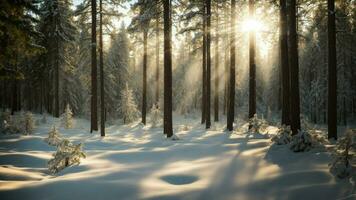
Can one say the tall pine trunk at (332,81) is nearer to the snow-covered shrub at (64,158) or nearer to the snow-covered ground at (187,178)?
the snow-covered ground at (187,178)

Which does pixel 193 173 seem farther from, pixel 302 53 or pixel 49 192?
pixel 302 53

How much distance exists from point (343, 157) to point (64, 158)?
6.51m

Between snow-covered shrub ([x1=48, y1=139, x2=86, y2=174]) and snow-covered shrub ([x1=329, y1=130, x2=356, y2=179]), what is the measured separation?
6.13 m

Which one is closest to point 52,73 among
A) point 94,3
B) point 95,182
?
point 94,3

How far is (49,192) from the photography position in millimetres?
5691

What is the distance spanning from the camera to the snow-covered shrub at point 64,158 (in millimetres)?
7934

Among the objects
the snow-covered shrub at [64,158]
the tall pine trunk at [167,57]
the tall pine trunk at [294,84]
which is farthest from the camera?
the tall pine trunk at [167,57]

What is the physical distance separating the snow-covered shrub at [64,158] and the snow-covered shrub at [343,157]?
6.13 metres

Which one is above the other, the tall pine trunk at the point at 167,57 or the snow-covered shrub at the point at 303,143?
the tall pine trunk at the point at 167,57

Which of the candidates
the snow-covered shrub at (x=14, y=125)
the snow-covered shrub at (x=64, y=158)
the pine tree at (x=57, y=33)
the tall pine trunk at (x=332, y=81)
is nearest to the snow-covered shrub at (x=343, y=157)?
the snow-covered shrub at (x=64, y=158)

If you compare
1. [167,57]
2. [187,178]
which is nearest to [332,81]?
[167,57]

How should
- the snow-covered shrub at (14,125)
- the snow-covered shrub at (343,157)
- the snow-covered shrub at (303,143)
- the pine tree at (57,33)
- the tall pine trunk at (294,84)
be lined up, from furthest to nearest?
the pine tree at (57,33) → the snow-covered shrub at (14,125) → the tall pine trunk at (294,84) → the snow-covered shrub at (303,143) → the snow-covered shrub at (343,157)

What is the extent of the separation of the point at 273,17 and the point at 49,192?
15.0 m

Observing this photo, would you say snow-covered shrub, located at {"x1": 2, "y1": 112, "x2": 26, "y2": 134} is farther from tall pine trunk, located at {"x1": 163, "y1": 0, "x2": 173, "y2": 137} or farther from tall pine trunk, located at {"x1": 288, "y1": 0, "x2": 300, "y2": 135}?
tall pine trunk, located at {"x1": 288, "y1": 0, "x2": 300, "y2": 135}
